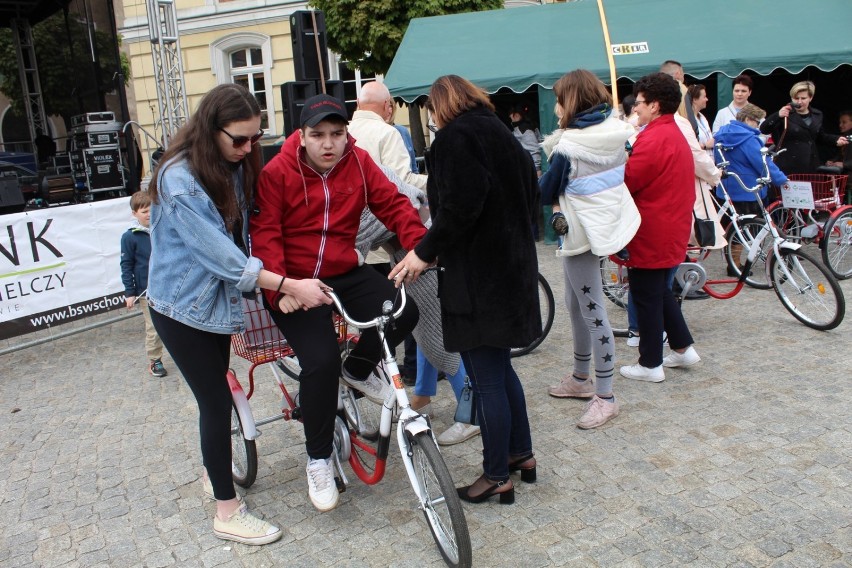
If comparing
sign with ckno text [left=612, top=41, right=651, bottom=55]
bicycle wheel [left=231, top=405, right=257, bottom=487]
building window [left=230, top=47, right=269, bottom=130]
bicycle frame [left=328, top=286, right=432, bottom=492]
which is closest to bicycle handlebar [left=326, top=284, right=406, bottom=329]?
bicycle frame [left=328, top=286, right=432, bottom=492]

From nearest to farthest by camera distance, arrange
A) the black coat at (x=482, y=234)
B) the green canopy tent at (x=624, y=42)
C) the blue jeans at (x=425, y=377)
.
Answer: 1. the black coat at (x=482, y=234)
2. the blue jeans at (x=425, y=377)
3. the green canopy tent at (x=624, y=42)

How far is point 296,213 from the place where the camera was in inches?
130

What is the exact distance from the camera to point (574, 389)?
4832mm

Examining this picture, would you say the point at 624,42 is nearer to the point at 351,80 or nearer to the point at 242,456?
the point at 242,456

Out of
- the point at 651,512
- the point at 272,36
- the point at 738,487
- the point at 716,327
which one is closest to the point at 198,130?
the point at 651,512

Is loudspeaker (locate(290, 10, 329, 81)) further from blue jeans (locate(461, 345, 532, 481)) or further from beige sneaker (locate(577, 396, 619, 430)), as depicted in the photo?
blue jeans (locate(461, 345, 532, 481))

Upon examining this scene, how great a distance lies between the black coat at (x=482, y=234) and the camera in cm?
309

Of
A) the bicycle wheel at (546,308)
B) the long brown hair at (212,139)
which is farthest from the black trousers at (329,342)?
the bicycle wheel at (546,308)

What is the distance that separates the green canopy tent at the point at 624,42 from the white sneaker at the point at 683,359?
589 cm

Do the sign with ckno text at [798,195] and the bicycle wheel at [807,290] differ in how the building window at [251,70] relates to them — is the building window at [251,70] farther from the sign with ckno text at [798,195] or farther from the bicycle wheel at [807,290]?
the bicycle wheel at [807,290]

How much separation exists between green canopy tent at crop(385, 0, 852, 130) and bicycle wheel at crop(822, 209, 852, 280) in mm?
3157

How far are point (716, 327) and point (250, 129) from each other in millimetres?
4422

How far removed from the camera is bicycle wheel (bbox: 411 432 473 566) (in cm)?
286

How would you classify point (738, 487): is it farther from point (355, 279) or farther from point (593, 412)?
point (355, 279)
